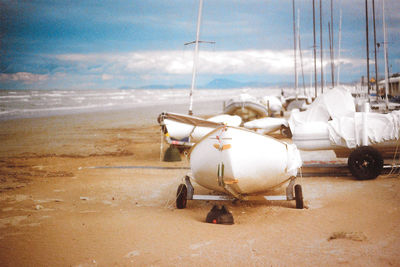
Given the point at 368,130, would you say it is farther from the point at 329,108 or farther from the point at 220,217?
the point at 220,217

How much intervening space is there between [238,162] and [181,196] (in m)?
1.56

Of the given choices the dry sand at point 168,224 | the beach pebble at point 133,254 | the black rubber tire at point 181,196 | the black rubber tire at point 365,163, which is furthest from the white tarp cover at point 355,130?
the beach pebble at point 133,254

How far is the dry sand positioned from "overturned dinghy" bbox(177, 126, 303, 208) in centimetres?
56

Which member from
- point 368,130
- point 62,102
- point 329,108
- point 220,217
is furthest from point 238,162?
point 62,102

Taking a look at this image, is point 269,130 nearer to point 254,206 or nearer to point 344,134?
point 344,134

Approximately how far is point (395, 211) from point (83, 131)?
16574 millimetres

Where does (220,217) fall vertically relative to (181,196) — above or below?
below

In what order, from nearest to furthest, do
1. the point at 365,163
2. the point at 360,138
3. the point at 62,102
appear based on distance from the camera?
the point at 365,163 → the point at 360,138 → the point at 62,102

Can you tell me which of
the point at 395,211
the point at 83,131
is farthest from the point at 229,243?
the point at 83,131

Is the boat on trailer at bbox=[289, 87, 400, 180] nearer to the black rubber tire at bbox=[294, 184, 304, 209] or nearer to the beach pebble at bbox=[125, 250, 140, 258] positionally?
the black rubber tire at bbox=[294, 184, 304, 209]

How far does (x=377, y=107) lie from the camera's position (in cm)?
1405

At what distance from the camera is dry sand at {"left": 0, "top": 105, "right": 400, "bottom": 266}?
502 cm

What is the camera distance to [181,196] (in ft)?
23.7

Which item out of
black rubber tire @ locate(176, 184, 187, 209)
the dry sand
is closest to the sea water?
the dry sand
